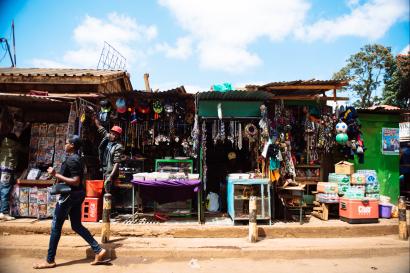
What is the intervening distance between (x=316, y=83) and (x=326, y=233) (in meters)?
3.98

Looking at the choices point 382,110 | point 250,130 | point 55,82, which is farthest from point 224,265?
point 382,110

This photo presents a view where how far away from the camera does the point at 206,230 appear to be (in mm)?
7016

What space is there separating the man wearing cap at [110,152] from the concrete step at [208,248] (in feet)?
5.17

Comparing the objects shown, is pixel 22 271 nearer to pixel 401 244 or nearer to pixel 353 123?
pixel 401 244

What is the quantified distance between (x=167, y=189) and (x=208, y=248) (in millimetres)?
1945

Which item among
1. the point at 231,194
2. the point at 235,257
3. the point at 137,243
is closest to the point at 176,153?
the point at 231,194

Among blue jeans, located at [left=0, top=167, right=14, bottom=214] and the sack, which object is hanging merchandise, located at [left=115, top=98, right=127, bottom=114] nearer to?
blue jeans, located at [left=0, top=167, right=14, bottom=214]

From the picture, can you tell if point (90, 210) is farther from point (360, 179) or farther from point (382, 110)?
point (382, 110)

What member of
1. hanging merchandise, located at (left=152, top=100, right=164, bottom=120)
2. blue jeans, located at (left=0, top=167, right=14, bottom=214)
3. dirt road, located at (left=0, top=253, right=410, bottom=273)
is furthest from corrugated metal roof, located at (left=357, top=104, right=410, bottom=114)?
blue jeans, located at (left=0, top=167, right=14, bottom=214)

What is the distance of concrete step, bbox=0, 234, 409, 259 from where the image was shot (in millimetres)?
6078

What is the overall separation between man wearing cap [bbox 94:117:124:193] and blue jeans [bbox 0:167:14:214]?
241 cm

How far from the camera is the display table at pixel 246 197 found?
7.32 metres

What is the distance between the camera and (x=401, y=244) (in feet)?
21.9

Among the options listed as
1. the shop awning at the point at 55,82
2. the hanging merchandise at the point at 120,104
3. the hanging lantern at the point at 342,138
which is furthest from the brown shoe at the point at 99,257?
the hanging lantern at the point at 342,138
